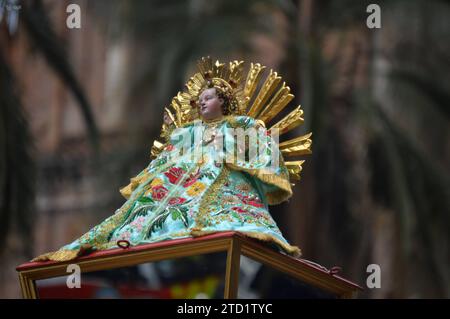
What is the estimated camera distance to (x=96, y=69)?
31328 mm

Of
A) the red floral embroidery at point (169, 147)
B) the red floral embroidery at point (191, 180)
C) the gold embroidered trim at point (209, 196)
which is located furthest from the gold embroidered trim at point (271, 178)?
the red floral embroidery at point (169, 147)

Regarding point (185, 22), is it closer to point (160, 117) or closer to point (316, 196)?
point (160, 117)

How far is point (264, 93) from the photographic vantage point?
13523mm

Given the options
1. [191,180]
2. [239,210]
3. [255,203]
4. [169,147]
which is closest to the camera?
[239,210]

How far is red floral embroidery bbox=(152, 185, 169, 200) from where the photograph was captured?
13.1 meters

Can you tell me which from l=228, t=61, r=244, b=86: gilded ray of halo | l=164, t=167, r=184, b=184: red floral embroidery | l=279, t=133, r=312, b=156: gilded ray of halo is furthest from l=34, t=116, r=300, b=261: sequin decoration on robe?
l=228, t=61, r=244, b=86: gilded ray of halo

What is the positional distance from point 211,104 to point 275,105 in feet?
1.88

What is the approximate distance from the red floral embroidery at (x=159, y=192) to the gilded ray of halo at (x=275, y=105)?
108cm

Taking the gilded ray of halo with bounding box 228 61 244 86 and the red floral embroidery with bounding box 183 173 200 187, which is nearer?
the red floral embroidery with bounding box 183 173 200 187

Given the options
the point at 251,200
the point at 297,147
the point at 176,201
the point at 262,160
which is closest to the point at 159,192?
the point at 176,201

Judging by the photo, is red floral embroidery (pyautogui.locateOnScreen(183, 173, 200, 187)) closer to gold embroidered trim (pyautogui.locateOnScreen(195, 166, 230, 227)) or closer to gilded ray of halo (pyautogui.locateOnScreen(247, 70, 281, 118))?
gold embroidered trim (pyautogui.locateOnScreen(195, 166, 230, 227))

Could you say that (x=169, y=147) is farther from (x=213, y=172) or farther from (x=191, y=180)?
(x=213, y=172)

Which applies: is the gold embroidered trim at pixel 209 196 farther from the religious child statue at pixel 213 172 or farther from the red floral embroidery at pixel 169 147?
the red floral embroidery at pixel 169 147

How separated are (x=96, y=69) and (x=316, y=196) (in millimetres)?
9674
